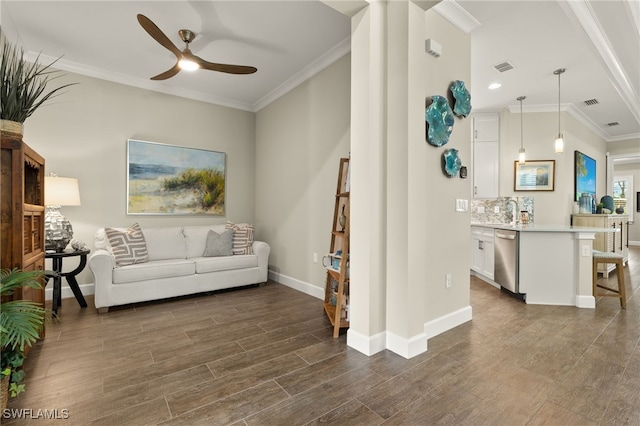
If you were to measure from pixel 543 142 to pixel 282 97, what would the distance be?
435 cm

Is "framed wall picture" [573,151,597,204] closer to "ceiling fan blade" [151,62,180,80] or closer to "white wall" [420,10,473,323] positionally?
"white wall" [420,10,473,323]

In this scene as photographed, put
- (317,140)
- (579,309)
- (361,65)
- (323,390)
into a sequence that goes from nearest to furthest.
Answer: (323,390) → (361,65) → (579,309) → (317,140)

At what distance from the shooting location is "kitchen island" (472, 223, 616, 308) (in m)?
3.37

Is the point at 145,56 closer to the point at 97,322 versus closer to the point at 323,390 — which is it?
the point at 97,322

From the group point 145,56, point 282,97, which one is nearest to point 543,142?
point 282,97

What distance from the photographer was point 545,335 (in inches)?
104

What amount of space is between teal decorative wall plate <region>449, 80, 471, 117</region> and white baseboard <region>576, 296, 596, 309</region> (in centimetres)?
245

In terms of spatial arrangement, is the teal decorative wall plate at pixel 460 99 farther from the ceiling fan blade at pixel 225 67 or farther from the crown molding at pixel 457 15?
the ceiling fan blade at pixel 225 67

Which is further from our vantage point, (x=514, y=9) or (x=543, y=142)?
(x=543, y=142)

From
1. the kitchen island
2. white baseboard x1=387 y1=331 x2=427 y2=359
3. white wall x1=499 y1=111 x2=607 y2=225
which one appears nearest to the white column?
the kitchen island

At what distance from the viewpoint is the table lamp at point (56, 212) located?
10.5 feet

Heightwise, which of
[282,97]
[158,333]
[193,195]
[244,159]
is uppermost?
[282,97]

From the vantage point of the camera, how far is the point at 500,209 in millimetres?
5289

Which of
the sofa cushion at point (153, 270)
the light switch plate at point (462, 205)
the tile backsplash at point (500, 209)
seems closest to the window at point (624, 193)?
the tile backsplash at point (500, 209)
